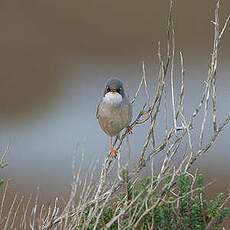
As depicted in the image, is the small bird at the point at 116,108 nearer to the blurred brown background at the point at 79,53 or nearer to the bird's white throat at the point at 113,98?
the bird's white throat at the point at 113,98

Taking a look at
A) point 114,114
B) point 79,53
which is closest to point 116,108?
point 114,114

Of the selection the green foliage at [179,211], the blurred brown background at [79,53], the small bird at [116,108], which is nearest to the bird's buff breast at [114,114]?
the small bird at [116,108]

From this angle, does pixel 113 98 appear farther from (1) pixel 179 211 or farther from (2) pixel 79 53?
(2) pixel 79 53

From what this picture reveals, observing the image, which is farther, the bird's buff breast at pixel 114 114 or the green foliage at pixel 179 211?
the bird's buff breast at pixel 114 114

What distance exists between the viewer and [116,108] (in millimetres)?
5789

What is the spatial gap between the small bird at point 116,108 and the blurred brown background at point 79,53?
20.9 ft

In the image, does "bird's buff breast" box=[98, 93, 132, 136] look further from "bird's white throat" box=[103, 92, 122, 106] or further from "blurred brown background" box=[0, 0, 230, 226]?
"blurred brown background" box=[0, 0, 230, 226]

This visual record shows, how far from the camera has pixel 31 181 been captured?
421 inches

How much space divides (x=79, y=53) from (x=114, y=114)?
999cm

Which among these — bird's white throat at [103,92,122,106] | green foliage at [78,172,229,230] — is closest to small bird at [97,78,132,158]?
bird's white throat at [103,92,122,106]

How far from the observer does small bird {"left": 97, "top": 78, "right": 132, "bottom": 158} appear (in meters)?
5.75

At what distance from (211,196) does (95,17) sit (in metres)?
7.93

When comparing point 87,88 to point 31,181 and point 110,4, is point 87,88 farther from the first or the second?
point 31,181

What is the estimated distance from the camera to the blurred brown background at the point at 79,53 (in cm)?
1368
